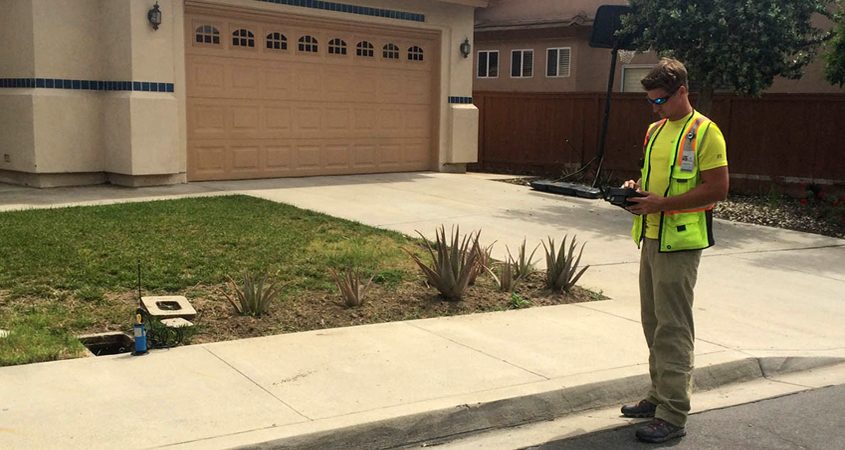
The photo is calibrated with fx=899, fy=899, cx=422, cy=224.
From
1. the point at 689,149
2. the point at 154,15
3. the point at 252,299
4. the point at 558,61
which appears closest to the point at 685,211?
the point at 689,149

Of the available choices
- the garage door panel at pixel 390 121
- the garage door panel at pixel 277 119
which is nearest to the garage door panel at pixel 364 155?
the garage door panel at pixel 390 121

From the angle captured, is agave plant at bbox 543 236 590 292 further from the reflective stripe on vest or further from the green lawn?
the reflective stripe on vest

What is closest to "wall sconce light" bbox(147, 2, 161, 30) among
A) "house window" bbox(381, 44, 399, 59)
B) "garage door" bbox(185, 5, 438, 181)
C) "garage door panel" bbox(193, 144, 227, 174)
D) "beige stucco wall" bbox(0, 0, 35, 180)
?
"garage door" bbox(185, 5, 438, 181)

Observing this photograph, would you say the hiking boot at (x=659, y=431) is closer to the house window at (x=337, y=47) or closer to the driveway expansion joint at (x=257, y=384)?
the driveway expansion joint at (x=257, y=384)

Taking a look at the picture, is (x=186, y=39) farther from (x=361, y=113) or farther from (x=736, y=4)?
(x=736, y=4)

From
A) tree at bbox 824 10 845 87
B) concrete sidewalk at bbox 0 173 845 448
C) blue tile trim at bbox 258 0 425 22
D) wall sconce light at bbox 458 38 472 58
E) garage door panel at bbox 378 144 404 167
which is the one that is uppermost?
blue tile trim at bbox 258 0 425 22

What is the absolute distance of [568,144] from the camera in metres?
19.4

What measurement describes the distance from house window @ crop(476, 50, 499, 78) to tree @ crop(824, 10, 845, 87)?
14.8 metres

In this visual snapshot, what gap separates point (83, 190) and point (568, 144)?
1018 centimetres

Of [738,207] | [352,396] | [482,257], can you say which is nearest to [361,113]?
[738,207]

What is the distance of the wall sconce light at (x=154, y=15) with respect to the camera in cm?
1386

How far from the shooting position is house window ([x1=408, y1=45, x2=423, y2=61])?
59.2 feet

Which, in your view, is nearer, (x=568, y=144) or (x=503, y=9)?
(x=568, y=144)

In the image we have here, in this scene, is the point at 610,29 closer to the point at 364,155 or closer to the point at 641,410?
the point at 364,155
